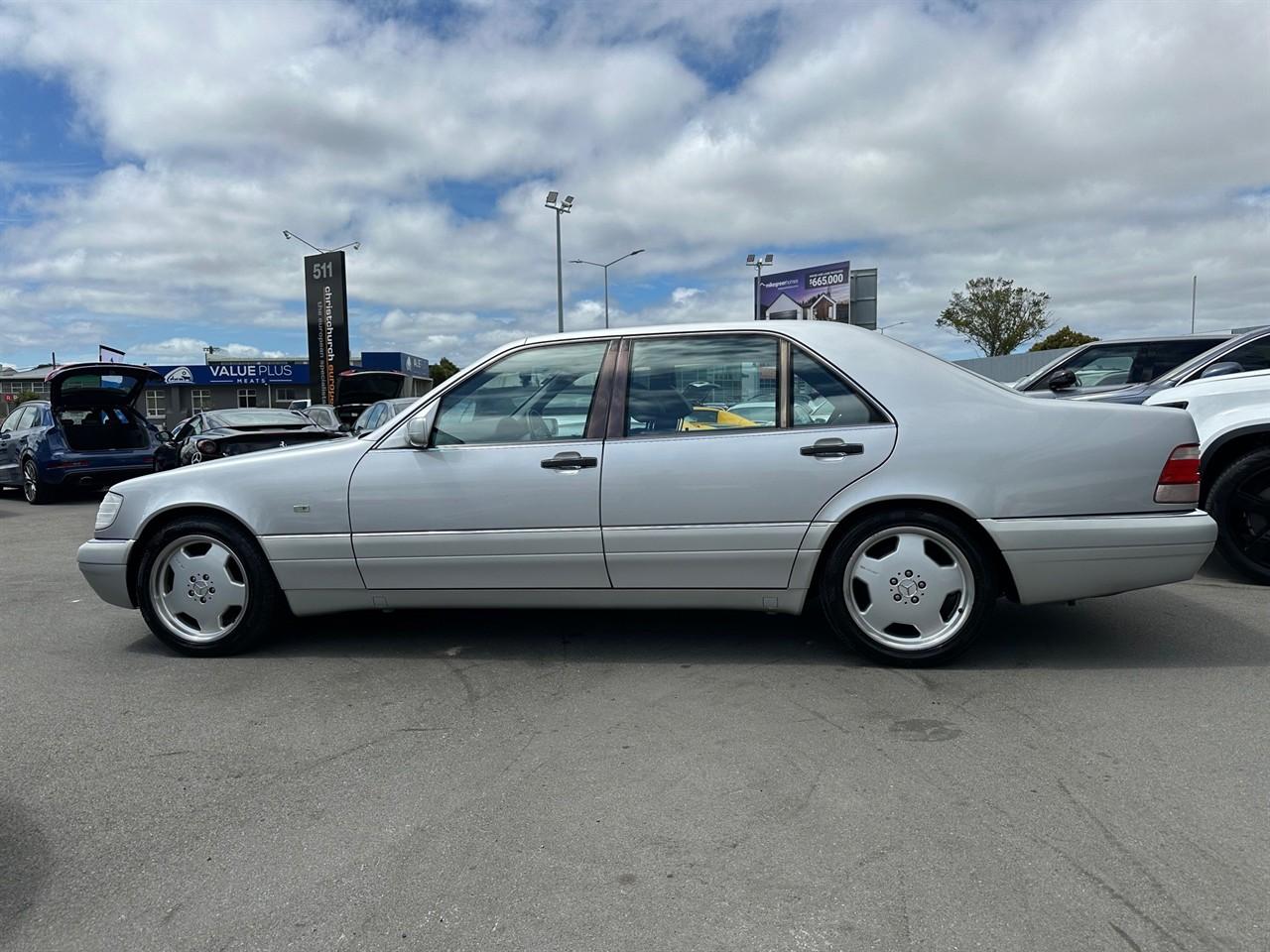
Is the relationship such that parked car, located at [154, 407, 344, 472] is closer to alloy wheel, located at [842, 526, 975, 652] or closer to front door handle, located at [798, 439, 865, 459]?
front door handle, located at [798, 439, 865, 459]

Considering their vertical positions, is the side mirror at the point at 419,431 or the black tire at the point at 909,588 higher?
the side mirror at the point at 419,431

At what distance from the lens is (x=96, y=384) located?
1148 cm

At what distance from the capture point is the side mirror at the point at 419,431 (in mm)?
4293

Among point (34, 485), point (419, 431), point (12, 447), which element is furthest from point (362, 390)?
point (419, 431)

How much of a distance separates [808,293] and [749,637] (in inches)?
1612

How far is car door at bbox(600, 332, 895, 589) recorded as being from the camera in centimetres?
402

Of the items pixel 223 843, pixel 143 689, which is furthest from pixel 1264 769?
→ pixel 143 689

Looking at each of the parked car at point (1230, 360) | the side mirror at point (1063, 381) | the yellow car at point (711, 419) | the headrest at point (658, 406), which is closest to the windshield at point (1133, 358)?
the side mirror at point (1063, 381)

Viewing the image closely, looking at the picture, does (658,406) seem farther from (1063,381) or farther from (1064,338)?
(1064,338)

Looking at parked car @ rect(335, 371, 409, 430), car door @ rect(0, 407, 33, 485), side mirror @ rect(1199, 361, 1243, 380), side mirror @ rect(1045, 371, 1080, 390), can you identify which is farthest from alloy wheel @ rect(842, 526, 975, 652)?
parked car @ rect(335, 371, 409, 430)

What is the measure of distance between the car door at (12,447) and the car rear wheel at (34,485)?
0.30m

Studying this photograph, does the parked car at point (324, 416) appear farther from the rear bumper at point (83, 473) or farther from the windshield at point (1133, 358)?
the windshield at point (1133, 358)

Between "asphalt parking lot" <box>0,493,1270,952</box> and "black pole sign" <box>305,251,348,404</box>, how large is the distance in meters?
32.1

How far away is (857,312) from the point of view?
109 feet
